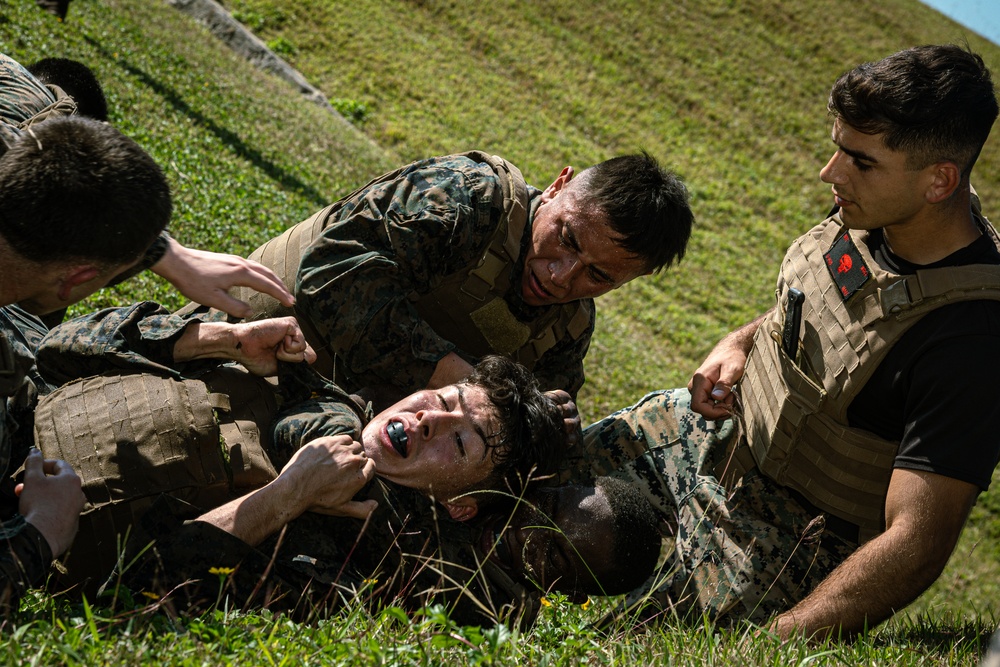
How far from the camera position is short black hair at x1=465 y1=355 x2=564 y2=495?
423 centimetres

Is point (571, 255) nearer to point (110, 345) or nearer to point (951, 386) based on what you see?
point (951, 386)

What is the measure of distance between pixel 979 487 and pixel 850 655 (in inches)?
33.8

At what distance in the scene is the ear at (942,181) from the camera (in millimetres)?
3684

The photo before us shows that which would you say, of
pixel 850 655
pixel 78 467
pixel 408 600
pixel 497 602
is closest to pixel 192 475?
pixel 78 467

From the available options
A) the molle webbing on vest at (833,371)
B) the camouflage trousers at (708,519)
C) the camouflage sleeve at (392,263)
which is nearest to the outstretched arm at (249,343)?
the camouflage sleeve at (392,263)

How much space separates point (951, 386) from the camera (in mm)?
3418

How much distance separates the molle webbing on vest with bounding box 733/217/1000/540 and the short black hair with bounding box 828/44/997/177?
515 mm

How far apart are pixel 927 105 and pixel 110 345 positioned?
383 cm

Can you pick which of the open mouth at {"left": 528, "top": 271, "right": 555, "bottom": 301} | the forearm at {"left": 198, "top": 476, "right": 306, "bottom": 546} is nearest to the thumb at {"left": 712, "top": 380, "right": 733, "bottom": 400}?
the open mouth at {"left": 528, "top": 271, "right": 555, "bottom": 301}

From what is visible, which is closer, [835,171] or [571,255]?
[835,171]

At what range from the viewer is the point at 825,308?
414 cm

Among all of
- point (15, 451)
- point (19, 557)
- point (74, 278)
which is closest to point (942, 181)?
point (74, 278)

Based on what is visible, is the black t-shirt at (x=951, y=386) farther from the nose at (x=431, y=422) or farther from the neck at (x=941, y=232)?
the nose at (x=431, y=422)

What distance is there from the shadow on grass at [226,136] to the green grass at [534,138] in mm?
53
